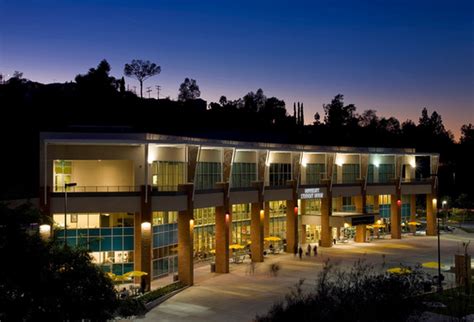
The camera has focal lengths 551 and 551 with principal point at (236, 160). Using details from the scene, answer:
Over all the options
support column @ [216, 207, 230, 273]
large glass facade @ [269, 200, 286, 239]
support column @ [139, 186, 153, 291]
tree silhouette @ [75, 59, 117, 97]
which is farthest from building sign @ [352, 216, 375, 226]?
tree silhouette @ [75, 59, 117, 97]

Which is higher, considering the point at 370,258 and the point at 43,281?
the point at 43,281

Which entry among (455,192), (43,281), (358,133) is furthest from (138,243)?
(358,133)

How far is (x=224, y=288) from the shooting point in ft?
141

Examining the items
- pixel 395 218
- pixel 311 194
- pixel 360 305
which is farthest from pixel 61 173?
pixel 395 218

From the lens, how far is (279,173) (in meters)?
67.2

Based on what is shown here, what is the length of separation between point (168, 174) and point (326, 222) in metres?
25.6

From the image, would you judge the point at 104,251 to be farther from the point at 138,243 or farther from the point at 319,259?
the point at 319,259

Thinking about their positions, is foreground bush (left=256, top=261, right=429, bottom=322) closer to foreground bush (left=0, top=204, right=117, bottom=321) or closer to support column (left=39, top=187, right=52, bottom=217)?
foreground bush (left=0, top=204, right=117, bottom=321)

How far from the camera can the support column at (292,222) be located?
62.6 metres

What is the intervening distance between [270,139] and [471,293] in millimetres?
92341

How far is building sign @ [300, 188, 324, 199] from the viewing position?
6539 cm

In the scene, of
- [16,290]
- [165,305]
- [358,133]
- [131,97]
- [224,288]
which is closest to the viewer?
[16,290]

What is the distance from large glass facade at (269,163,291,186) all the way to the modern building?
124 millimetres

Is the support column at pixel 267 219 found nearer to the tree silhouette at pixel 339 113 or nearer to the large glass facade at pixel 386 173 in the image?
the large glass facade at pixel 386 173
